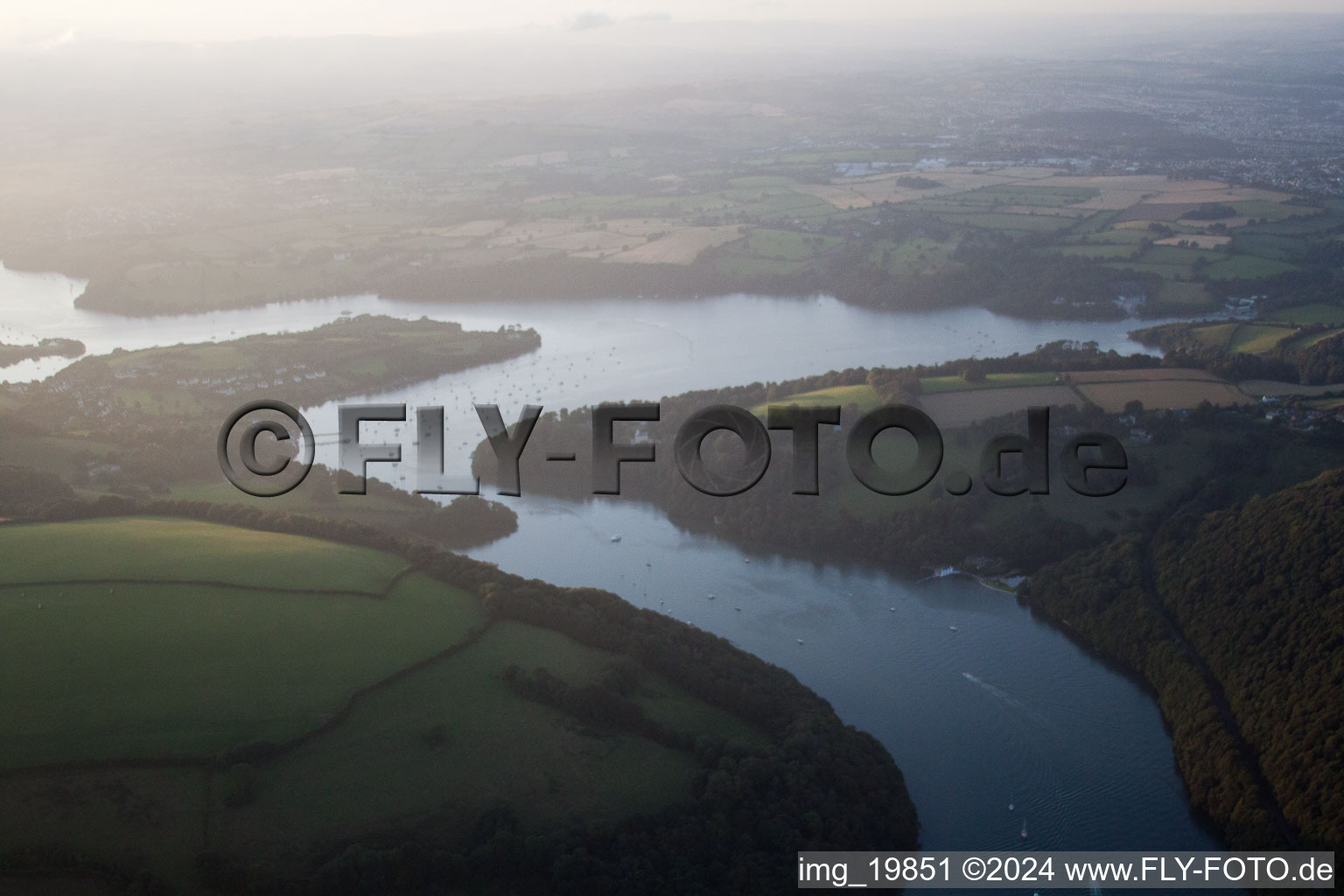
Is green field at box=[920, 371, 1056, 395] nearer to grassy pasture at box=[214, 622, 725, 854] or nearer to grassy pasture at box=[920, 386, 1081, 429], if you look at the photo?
grassy pasture at box=[920, 386, 1081, 429]

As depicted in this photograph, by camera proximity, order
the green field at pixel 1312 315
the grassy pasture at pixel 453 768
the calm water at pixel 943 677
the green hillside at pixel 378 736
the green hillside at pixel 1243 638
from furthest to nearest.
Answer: the green field at pixel 1312 315
the calm water at pixel 943 677
the green hillside at pixel 1243 638
the grassy pasture at pixel 453 768
the green hillside at pixel 378 736

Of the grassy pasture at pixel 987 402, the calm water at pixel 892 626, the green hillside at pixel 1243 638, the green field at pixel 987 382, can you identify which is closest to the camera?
the green hillside at pixel 1243 638

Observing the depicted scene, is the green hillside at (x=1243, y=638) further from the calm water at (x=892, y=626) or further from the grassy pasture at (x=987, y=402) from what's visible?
the grassy pasture at (x=987, y=402)

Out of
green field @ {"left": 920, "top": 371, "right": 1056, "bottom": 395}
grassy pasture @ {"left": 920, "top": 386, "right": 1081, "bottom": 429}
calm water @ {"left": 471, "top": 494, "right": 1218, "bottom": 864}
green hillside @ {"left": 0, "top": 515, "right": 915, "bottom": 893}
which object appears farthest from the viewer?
green field @ {"left": 920, "top": 371, "right": 1056, "bottom": 395}

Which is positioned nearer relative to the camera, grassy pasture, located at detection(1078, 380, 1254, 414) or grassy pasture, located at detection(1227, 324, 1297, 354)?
grassy pasture, located at detection(1078, 380, 1254, 414)

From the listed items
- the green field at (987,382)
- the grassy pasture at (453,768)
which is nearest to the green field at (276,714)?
the grassy pasture at (453,768)

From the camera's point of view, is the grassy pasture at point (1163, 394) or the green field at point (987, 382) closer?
the grassy pasture at point (1163, 394)

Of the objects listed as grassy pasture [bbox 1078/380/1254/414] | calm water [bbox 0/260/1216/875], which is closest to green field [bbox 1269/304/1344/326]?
calm water [bbox 0/260/1216/875]

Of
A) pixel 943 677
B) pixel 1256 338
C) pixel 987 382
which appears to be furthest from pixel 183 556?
pixel 1256 338

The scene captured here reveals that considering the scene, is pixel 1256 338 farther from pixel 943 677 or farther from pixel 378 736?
pixel 378 736
